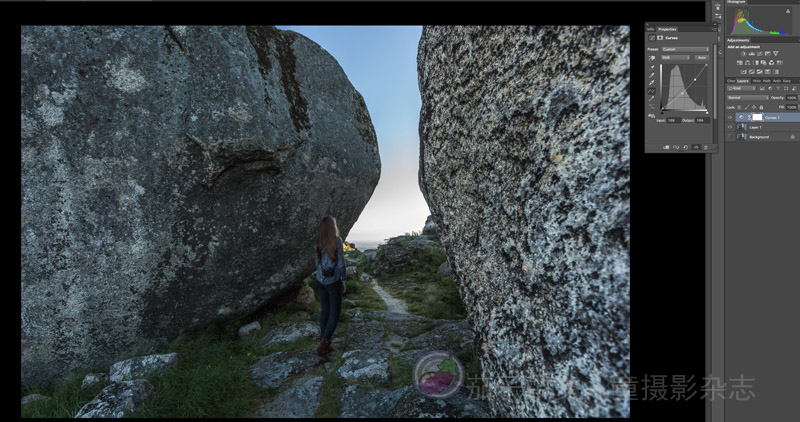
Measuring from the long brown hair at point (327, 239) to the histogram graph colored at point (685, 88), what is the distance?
5821 mm

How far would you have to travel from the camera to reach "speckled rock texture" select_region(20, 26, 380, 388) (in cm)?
600

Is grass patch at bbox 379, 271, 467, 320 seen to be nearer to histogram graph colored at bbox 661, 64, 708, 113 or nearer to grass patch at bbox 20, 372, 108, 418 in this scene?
histogram graph colored at bbox 661, 64, 708, 113

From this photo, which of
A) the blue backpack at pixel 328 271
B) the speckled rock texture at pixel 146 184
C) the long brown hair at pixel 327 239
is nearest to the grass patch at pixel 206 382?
the speckled rock texture at pixel 146 184

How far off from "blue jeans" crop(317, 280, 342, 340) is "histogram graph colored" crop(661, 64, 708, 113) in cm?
628

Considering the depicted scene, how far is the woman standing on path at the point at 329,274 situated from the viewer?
22.9 ft

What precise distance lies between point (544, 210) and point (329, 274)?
4.90m

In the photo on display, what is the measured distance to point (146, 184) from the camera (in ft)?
21.2

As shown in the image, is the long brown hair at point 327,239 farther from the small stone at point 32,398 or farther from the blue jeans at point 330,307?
the small stone at point 32,398

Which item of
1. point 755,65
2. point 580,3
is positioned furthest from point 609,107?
point 755,65

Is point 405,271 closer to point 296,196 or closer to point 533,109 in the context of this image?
point 296,196

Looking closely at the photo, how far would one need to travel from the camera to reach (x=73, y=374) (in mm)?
6168

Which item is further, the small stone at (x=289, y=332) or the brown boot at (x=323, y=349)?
the small stone at (x=289, y=332)

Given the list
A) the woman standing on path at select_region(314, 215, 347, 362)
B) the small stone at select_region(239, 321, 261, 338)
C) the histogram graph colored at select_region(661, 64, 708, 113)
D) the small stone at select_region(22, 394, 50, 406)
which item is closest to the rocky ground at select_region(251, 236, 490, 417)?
the small stone at select_region(239, 321, 261, 338)

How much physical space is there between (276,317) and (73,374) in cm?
384
